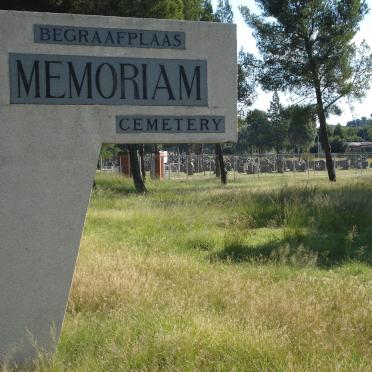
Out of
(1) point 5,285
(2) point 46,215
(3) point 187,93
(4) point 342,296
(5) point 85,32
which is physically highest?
(5) point 85,32

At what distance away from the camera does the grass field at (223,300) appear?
3.51m

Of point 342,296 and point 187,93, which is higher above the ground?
point 187,93

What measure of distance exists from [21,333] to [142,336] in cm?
89

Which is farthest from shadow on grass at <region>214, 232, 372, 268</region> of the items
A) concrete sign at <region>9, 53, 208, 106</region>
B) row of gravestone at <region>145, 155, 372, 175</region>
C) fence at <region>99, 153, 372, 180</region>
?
row of gravestone at <region>145, 155, 372, 175</region>

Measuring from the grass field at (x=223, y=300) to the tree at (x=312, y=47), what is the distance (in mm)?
15881

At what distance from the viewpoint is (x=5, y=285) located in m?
3.81

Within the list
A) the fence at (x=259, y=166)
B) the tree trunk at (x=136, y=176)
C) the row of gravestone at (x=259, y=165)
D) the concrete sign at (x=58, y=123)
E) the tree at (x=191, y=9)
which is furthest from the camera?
Result: the row of gravestone at (x=259, y=165)

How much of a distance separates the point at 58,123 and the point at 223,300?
2175 millimetres

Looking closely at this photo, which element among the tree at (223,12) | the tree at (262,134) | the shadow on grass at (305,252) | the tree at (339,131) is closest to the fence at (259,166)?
the tree at (223,12)

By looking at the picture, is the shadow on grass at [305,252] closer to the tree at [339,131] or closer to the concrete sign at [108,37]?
the concrete sign at [108,37]

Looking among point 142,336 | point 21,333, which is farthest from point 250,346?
point 21,333

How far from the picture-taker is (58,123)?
379 cm

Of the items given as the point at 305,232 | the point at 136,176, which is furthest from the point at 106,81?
the point at 136,176

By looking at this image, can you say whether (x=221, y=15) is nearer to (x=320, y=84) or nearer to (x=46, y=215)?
(x=320, y=84)
